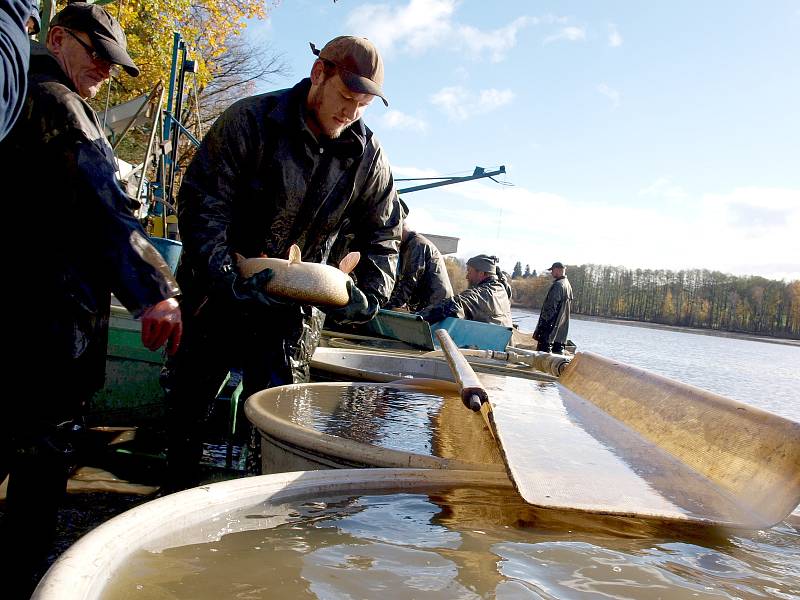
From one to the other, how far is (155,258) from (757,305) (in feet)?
368

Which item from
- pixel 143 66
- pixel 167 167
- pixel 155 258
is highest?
pixel 143 66

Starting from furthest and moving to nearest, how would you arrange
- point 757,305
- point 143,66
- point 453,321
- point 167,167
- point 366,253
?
point 757,305
point 143,66
point 167,167
point 453,321
point 366,253

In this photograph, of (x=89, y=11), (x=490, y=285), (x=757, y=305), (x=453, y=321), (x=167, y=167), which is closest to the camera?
(x=89, y=11)

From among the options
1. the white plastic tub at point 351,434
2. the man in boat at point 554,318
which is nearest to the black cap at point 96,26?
the white plastic tub at point 351,434

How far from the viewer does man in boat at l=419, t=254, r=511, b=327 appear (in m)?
8.22

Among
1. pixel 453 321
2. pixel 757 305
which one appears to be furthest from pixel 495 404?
pixel 757 305

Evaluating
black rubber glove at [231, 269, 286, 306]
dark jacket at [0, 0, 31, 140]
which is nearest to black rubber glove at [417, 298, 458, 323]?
black rubber glove at [231, 269, 286, 306]

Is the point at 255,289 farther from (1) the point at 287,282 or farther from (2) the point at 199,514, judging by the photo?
(2) the point at 199,514

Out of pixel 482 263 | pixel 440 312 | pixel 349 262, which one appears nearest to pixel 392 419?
pixel 349 262

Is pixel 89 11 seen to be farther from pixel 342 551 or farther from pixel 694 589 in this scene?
pixel 694 589

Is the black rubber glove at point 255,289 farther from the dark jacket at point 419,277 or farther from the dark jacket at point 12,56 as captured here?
the dark jacket at point 419,277

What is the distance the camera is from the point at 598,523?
168 cm

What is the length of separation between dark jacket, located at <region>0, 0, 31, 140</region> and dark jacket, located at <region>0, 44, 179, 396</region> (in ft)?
3.59

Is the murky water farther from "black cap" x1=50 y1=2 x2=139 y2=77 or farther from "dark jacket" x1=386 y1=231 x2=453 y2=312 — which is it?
"dark jacket" x1=386 y1=231 x2=453 y2=312
